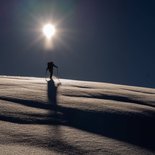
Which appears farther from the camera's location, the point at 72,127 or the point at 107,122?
the point at 107,122

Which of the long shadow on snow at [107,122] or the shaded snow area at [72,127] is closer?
the shaded snow area at [72,127]

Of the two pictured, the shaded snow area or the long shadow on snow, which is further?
the long shadow on snow

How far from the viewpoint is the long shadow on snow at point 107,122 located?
14.4 feet

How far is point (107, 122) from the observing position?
4.88 meters

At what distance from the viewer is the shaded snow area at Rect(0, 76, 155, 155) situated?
3547mm

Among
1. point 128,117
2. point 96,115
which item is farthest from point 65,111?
point 128,117

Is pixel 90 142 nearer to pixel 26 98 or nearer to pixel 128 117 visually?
pixel 128 117

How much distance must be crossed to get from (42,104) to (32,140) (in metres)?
2.05

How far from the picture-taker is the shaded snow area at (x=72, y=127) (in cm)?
355

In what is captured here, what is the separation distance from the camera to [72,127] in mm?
4395

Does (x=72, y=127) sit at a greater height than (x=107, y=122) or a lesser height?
lesser

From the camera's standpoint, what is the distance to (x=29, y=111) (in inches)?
195

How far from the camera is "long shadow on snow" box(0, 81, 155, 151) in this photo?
4.38 m

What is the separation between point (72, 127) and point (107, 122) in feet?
2.29
